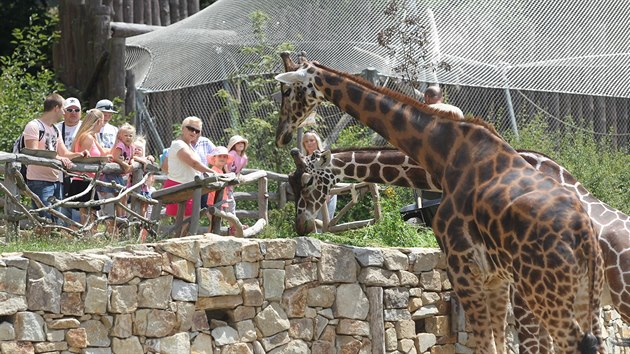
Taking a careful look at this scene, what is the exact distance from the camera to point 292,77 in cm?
1060

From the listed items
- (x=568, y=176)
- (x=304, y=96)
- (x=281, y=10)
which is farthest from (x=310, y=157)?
(x=281, y=10)

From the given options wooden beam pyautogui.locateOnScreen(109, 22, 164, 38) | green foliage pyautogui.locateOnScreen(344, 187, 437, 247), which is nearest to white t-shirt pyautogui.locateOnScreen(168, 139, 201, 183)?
green foliage pyautogui.locateOnScreen(344, 187, 437, 247)

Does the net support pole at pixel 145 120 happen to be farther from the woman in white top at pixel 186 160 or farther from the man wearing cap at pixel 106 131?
the woman in white top at pixel 186 160

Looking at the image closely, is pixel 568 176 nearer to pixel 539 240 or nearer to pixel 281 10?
pixel 539 240

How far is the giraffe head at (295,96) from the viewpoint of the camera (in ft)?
34.8

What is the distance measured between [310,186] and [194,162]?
1.12m

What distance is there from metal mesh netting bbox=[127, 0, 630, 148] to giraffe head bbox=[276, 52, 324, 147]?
3.80 metres

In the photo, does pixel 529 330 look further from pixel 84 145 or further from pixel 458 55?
pixel 458 55

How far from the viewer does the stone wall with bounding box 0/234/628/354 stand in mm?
8812

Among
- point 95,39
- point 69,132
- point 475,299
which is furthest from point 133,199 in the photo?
point 95,39

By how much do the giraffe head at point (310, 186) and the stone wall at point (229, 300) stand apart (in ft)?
0.82

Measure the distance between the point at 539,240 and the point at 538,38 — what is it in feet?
25.0

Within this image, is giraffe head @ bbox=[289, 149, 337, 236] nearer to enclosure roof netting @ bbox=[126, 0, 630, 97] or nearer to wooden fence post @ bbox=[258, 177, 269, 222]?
wooden fence post @ bbox=[258, 177, 269, 222]

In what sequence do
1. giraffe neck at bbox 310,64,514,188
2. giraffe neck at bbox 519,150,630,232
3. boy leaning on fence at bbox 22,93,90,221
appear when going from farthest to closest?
boy leaning on fence at bbox 22,93,90,221
giraffe neck at bbox 519,150,630,232
giraffe neck at bbox 310,64,514,188
